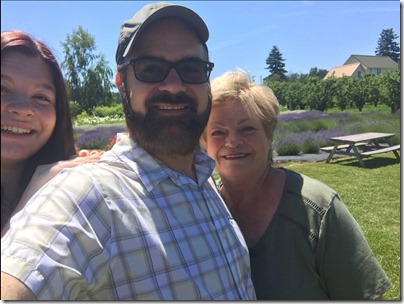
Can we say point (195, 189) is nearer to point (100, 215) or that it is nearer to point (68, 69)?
point (100, 215)

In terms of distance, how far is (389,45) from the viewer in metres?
1.51

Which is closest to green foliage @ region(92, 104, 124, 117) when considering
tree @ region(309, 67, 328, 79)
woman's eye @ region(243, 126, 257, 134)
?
woman's eye @ region(243, 126, 257, 134)

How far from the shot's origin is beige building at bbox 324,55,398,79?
5.36 ft

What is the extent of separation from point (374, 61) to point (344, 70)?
5.0 inches

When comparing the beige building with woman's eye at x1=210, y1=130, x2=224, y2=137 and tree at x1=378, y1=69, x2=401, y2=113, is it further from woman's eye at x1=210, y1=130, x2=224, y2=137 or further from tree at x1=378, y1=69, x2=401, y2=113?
woman's eye at x1=210, y1=130, x2=224, y2=137

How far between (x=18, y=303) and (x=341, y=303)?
97 centimetres

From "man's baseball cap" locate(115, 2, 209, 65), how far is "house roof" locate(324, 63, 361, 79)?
29.3 inches

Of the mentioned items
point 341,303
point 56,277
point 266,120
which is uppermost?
point 266,120

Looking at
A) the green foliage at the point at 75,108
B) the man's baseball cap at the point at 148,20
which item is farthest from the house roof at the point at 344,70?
the green foliage at the point at 75,108

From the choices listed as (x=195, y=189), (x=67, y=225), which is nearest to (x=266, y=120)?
(x=195, y=189)

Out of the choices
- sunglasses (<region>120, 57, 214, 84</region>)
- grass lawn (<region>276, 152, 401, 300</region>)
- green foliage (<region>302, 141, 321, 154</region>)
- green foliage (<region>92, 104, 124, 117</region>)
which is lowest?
green foliage (<region>302, 141, 321, 154</region>)

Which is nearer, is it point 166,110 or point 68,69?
point 68,69

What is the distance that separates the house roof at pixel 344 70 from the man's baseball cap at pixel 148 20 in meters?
0.74

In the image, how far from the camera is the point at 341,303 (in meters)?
1.27
